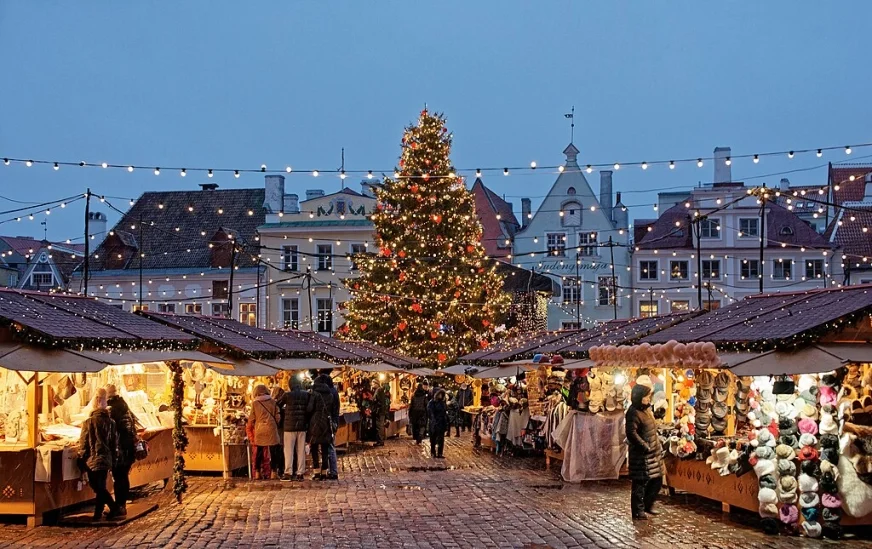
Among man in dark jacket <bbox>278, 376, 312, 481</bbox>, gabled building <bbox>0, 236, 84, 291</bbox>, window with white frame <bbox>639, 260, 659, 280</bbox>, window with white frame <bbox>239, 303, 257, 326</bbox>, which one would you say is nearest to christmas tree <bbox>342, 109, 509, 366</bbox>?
window with white frame <bbox>639, 260, 659, 280</bbox>

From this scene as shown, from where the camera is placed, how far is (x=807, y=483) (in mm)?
11984

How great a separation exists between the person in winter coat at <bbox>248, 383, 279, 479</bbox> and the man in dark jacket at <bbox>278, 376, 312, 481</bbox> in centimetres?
19

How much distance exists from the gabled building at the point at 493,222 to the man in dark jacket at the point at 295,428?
128 ft

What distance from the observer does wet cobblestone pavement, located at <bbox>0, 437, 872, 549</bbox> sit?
11.9m

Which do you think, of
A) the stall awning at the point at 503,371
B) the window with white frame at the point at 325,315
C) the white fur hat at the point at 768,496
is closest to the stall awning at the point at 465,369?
the stall awning at the point at 503,371

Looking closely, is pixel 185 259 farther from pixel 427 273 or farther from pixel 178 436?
pixel 178 436

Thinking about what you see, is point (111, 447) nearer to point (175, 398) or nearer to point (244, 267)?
point (175, 398)

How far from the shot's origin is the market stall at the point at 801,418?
11836 mm

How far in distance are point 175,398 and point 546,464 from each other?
26.5 ft

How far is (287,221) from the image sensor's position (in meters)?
54.3

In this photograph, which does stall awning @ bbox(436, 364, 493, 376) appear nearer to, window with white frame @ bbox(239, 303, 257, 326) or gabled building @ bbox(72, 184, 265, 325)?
gabled building @ bbox(72, 184, 265, 325)

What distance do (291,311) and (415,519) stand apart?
41.7m

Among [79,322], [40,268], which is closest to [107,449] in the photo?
[79,322]

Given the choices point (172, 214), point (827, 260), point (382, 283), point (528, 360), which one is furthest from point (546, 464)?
point (172, 214)
